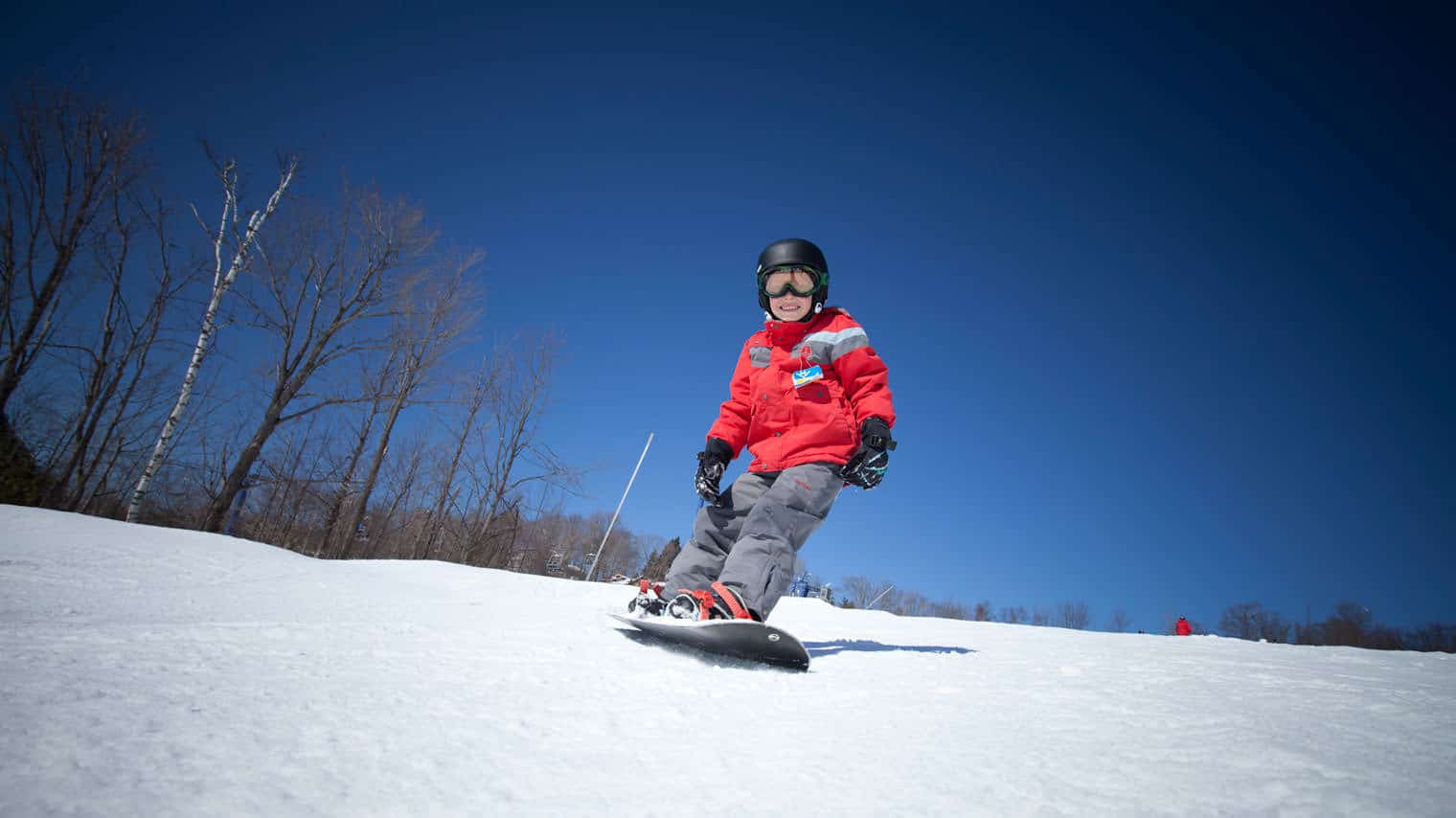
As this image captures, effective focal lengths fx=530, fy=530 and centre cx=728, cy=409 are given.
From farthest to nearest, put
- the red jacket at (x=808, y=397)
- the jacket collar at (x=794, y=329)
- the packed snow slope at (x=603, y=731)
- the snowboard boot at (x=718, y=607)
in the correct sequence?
the jacket collar at (x=794, y=329) < the red jacket at (x=808, y=397) < the snowboard boot at (x=718, y=607) < the packed snow slope at (x=603, y=731)

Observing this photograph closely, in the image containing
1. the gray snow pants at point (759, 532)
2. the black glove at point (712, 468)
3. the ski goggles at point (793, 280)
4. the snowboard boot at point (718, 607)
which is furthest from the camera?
the ski goggles at point (793, 280)

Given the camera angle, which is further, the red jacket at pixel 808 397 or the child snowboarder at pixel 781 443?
the red jacket at pixel 808 397

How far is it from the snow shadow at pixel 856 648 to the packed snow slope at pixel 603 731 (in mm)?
586

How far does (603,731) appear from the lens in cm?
83

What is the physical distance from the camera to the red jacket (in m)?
2.28

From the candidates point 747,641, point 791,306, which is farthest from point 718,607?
point 791,306

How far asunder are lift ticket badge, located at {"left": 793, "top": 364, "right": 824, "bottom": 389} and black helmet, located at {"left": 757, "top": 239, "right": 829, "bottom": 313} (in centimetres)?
53

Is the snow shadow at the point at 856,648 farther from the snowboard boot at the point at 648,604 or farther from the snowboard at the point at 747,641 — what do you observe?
the snowboard boot at the point at 648,604

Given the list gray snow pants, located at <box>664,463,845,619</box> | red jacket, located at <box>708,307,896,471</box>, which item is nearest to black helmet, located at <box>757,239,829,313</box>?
red jacket, located at <box>708,307,896,471</box>

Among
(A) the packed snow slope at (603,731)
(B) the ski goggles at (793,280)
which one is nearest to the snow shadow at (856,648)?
(A) the packed snow slope at (603,731)

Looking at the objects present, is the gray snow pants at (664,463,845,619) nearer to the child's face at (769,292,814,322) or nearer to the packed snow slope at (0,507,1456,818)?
the packed snow slope at (0,507,1456,818)

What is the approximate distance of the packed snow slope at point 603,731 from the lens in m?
0.56

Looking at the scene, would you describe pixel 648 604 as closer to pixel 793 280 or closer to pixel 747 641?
Answer: pixel 747 641

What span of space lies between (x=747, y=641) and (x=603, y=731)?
0.77 m
